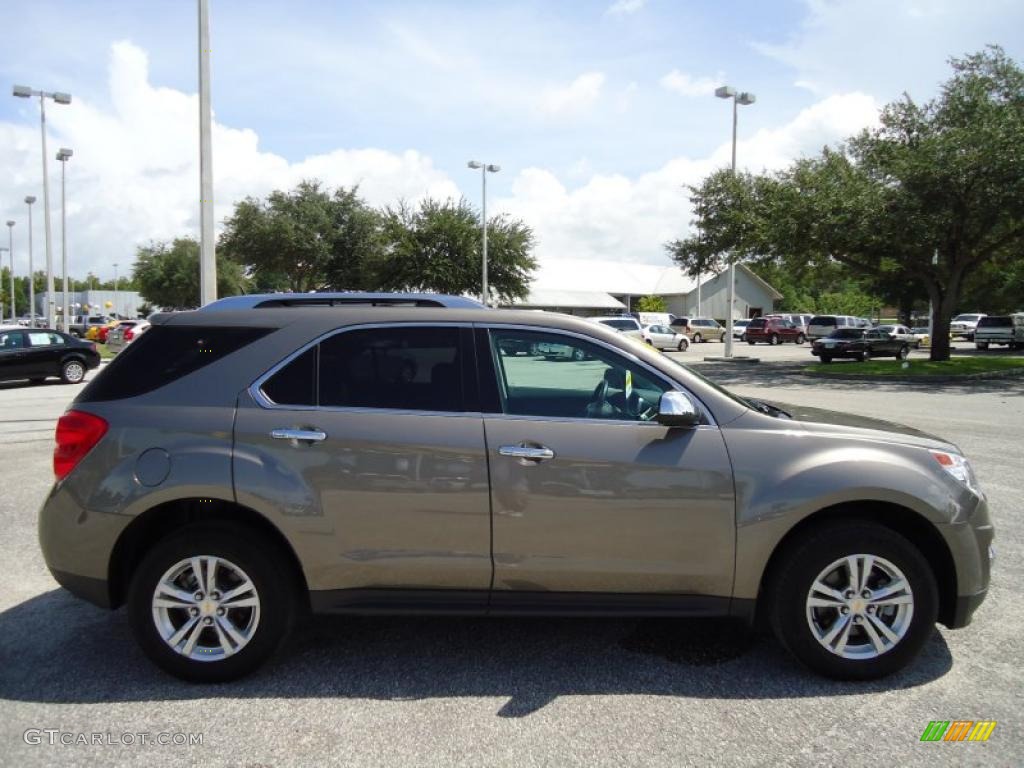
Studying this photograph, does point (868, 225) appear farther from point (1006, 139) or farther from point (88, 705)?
point (88, 705)

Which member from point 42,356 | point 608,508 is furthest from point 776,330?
point 608,508

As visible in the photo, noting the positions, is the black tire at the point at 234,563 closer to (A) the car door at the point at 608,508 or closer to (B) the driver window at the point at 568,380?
(A) the car door at the point at 608,508

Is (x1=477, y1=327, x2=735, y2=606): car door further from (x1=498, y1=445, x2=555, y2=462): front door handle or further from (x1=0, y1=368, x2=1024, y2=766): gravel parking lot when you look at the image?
(x1=0, y1=368, x2=1024, y2=766): gravel parking lot

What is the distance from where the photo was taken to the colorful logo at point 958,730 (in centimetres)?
326

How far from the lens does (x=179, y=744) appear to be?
3.21 m

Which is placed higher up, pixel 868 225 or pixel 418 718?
pixel 868 225

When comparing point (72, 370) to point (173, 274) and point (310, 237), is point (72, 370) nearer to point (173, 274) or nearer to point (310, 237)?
point (310, 237)

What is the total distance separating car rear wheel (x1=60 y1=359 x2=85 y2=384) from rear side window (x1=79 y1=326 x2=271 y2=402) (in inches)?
762

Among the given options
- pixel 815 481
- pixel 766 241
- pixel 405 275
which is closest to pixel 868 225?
pixel 766 241

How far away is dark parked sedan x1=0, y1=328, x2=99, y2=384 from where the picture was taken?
19609 mm

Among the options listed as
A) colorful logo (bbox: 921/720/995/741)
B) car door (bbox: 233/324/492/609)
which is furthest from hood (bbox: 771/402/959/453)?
car door (bbox: 233/324/492/609)

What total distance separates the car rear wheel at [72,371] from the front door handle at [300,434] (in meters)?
20.1

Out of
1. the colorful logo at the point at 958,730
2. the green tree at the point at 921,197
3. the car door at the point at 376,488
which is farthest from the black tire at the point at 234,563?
the green tree at the point at 921,197

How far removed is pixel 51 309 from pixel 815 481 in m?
38.4
